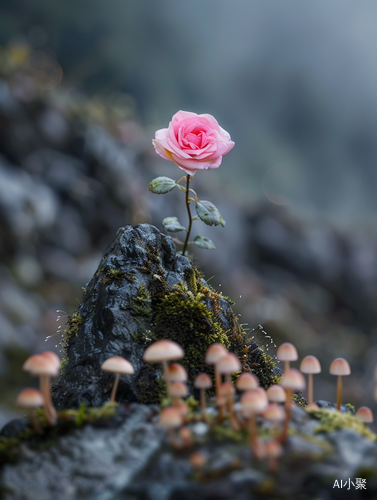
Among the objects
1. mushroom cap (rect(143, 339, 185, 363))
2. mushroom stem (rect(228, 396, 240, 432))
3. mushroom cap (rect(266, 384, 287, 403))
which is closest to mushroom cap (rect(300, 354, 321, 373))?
mushroom cap (rect(266, 384, 287, 403))

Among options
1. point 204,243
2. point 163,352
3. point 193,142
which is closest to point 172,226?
point 204,243

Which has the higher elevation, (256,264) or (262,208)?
(262,208)

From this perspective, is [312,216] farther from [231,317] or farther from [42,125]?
[231,317]

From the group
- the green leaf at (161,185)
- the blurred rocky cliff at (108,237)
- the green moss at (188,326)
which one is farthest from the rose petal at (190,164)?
the blurred rocky cliff at (108,237)

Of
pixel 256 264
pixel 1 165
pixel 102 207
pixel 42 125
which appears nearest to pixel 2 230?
pixel 1 165

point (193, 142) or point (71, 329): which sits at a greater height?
point (193, 142)

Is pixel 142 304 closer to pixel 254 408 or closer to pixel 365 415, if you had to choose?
pixel 254 408

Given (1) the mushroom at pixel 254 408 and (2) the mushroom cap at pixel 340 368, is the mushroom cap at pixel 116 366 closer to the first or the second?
(1) the mushroom at pixel 254 408
